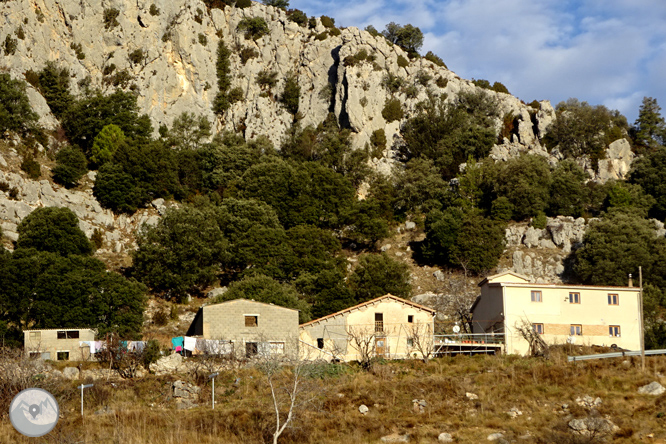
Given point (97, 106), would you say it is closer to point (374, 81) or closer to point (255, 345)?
point (374, 81)

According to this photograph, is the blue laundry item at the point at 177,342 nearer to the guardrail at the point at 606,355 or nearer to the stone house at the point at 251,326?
the stone house at the point at 251,326

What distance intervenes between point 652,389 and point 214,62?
303 feet

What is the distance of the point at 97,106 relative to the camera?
10269cm

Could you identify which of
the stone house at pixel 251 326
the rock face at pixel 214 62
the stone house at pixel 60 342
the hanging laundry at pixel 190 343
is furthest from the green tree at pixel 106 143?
the hanging laundry at pixel 190 343

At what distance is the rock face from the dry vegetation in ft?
208

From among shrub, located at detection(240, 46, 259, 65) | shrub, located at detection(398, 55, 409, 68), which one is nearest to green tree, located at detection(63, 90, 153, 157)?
shrub, located at detection(240, 46, 259, 65)

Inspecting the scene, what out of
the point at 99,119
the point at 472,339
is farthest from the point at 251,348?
the point at 99,119

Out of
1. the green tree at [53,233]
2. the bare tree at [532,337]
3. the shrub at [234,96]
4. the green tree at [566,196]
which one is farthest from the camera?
the shrub at [234,96]

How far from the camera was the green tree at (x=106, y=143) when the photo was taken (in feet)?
319

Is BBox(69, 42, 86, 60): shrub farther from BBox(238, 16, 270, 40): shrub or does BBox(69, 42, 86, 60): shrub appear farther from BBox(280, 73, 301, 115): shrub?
BBox(280, 73, 301, 115): shrub

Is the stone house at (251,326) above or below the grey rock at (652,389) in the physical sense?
above

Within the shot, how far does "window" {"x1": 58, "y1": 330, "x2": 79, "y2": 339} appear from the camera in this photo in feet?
192

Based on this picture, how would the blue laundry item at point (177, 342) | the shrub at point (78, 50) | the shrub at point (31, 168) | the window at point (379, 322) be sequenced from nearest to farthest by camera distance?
the blue laundry item at point (177, 342)
the window at point (379, 322)
the shrub at point (31, 168)
the shrub at point (78, 50)

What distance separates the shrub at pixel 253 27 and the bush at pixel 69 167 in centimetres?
4124
